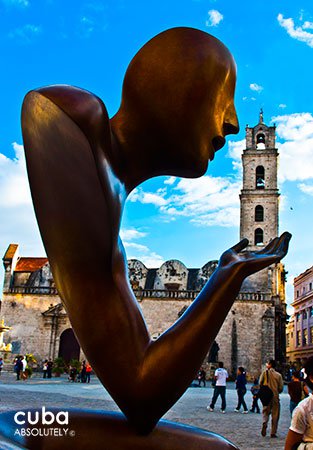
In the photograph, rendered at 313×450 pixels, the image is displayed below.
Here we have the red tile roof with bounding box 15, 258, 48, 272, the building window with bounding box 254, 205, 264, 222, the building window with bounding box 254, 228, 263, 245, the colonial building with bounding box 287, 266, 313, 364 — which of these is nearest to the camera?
the red tile roof with bounding box 15, 258, 48, 272

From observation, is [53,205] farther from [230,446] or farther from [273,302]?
[273,302]

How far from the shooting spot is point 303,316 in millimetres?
47781

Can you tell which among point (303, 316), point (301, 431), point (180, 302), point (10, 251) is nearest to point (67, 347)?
point (180, 302)

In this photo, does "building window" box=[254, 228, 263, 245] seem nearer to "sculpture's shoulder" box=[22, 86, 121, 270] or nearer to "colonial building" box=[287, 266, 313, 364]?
"colonial building" box=[287, 266, 313, 364]

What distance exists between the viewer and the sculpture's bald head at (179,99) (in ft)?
4.33

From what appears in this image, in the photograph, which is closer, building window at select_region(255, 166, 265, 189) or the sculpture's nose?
the sculpture's nose

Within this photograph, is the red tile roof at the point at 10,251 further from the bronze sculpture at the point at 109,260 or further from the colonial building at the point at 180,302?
the bronze sculpture at the point at 109,260

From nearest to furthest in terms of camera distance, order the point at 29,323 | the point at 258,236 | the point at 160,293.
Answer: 1. the point at 29,323
2. the point at 160,293
3. the point at 258,236

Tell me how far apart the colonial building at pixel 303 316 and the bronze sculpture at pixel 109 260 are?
46.2 metres

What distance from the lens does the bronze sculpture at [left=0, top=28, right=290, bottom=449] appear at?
3.59 ft

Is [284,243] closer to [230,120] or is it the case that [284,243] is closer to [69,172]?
[230,120]

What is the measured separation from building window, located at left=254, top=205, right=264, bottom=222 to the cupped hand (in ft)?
105

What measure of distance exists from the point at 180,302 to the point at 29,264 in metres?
11.2

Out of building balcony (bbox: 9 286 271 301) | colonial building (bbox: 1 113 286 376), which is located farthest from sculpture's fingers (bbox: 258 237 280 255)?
building balcony (bbox: 9 286 271 301)
